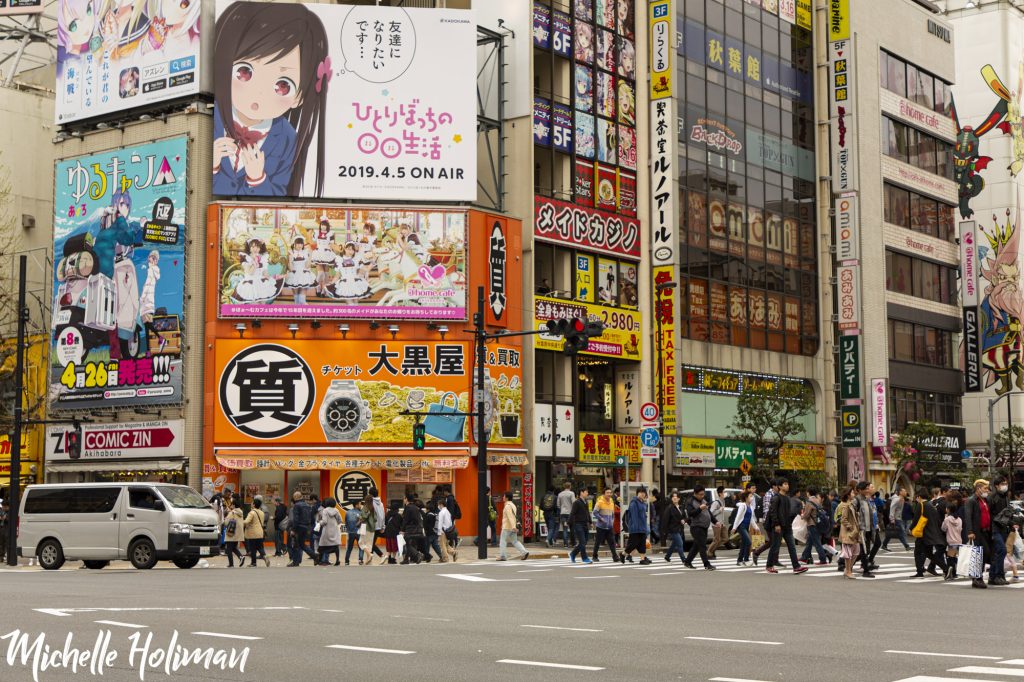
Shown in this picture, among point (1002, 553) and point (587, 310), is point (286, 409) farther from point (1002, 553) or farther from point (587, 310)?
point (1002, 553)

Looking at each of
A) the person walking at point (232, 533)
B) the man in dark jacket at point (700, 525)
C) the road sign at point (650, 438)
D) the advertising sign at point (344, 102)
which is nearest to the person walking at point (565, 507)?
the road sign at point (650, 438)

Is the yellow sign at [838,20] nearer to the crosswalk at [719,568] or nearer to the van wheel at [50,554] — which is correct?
the crosswalk at [719,568]

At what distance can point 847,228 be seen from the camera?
61.7 m

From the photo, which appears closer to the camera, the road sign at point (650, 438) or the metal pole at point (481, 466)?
the metal pole at point (481, 466)

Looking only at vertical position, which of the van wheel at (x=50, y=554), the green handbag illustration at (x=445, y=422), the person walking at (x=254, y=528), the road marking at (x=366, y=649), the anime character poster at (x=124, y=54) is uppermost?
the anime character poster at (x=124, y=54)

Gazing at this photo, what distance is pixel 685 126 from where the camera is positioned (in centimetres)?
5653

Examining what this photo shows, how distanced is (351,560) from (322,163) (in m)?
15.7

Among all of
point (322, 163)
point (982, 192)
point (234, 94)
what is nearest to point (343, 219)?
point (322, 163)

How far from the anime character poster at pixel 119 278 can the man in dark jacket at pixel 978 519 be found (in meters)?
28.1

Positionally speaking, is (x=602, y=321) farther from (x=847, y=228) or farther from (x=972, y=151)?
(x=972, y=151)

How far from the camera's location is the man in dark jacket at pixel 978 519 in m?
24.3

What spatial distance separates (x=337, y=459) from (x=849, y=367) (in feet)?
91.5

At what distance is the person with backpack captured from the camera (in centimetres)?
2972

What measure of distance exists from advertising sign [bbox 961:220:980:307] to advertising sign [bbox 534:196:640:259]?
83.2ft
